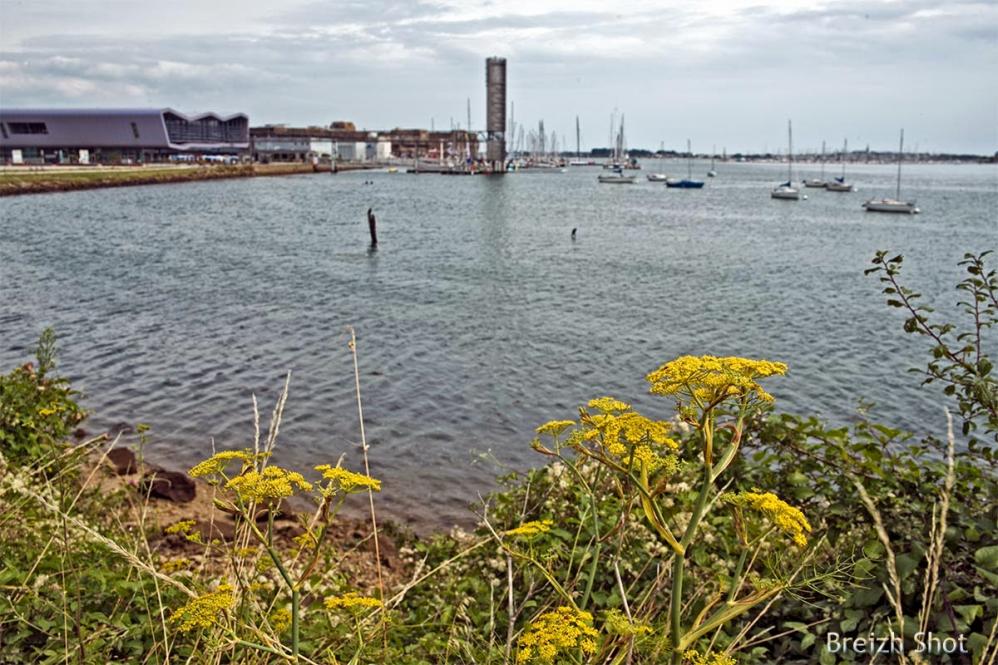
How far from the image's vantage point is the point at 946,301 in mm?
28516

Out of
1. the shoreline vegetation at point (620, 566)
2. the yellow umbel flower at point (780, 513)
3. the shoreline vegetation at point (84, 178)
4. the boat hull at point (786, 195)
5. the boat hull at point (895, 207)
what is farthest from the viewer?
the boat hull at point (786, 195)

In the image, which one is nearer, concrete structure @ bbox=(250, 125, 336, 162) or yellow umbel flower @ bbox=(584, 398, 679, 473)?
yellow umbel flower @ bbox=(584, 398, 679, 473)

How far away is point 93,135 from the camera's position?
123m

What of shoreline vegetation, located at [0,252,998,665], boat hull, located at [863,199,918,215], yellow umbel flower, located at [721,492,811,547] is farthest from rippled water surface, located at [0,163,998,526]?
boat hull, located at [863,199,918,215]

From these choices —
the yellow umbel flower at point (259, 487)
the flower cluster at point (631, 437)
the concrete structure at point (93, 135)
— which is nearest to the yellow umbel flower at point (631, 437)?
the flower cluster at point (631, 437)

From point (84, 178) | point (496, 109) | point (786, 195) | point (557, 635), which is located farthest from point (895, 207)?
point (496, 109)

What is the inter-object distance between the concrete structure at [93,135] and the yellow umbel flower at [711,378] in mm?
128188

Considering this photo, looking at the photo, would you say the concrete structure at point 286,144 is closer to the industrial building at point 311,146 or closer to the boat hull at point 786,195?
the industrial building at point 311,146

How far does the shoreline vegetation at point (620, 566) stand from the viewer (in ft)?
7.11

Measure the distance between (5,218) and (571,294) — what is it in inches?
1618

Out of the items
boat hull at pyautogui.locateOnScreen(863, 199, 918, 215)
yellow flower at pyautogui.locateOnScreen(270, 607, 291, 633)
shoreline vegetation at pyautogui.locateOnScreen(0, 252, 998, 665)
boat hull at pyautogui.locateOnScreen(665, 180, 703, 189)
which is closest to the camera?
shoreline vegetation at pyautogui.locateOnScreen(0, 252, 998, 665)

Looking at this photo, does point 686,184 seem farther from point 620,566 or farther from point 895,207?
point 620,566

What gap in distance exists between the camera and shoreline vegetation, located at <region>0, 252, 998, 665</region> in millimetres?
2166

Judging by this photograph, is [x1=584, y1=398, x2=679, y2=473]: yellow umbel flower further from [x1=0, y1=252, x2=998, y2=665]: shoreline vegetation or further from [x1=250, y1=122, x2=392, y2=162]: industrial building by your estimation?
[x1=250, y1=122, x2=392, y2=162]: industrial building
